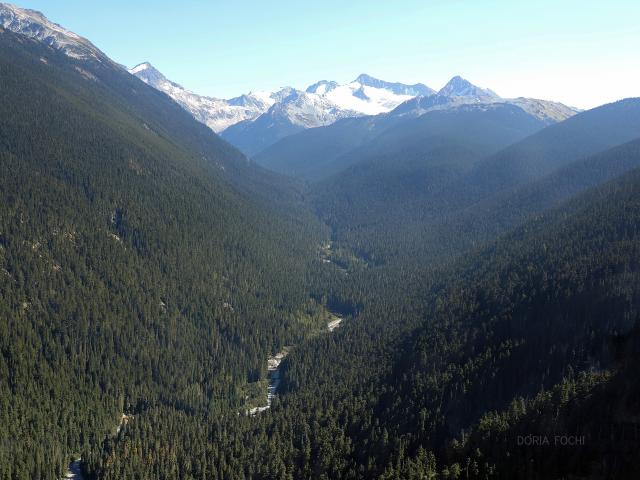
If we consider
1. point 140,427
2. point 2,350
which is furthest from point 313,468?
point 2,350

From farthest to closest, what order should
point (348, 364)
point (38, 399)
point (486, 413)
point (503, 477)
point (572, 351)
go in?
point (348, 364), point (38, 399), point (572, 351), point (486, 413), point (503, 477)

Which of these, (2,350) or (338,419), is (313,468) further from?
(2,350)

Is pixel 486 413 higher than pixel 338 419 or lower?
higher

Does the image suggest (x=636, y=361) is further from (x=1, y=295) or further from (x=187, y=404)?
(x=1, y=295)

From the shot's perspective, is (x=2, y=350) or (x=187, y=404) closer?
(x=2, y=350)

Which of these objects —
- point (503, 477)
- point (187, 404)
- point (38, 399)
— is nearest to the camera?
point (503, 477)

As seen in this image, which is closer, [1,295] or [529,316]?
[529,316]

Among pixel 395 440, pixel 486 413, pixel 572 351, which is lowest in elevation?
pixel 395 440

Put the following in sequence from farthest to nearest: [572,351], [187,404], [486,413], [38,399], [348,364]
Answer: [348,364], [187,404], [38,399], [572,351], [486,413]

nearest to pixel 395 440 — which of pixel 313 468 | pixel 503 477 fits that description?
pixel 313 468
